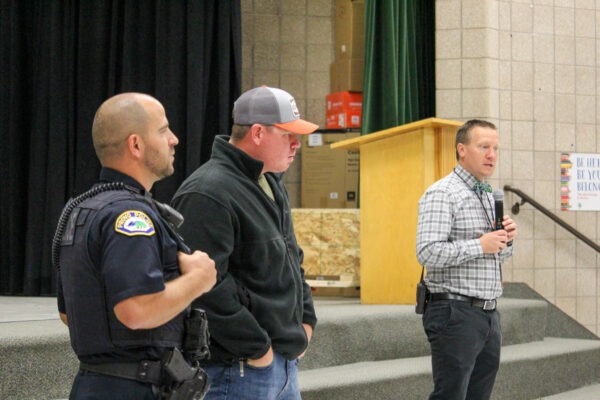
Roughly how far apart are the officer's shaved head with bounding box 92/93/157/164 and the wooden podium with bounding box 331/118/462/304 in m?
3.41

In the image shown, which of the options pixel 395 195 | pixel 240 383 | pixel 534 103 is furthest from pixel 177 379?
pixel 534 103

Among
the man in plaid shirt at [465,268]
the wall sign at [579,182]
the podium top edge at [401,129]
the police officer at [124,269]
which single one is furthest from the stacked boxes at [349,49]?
the police officer at [124,269]

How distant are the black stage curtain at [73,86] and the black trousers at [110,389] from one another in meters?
4.59

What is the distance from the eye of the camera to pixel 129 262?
5.41 feet

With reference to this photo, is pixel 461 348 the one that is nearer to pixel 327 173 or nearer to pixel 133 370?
pixel 133 370

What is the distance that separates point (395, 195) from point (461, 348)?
2.38m

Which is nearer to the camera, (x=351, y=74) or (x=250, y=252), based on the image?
(x=250, y=252)

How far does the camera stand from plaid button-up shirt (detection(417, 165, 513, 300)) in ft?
10.4

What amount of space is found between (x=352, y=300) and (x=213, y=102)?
6.30 feet

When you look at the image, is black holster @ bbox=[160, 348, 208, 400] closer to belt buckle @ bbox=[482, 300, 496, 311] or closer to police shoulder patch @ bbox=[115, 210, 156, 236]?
police shoulder patch @ bbox=[115, 210, 156, 236]

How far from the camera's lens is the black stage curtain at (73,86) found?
6.28 meters

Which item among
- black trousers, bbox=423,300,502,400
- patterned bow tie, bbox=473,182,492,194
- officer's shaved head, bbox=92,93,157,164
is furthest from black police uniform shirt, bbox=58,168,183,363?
patterned bow tie, bbox=473,182,492,194

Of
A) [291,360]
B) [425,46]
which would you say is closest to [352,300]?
[425,46]

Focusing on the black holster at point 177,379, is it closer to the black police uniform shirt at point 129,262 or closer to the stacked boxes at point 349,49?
the black police uniform shirt at point 129,262
